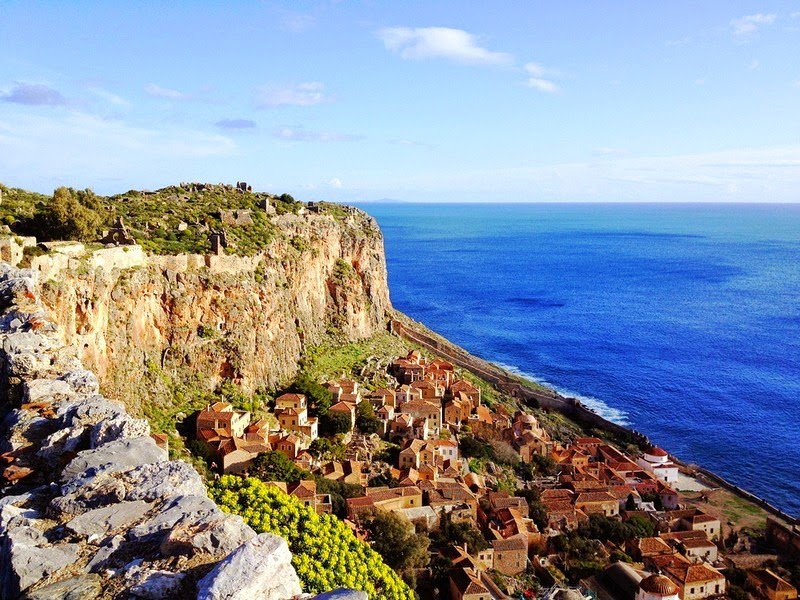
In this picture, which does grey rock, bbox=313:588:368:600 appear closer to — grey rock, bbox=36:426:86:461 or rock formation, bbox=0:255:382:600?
rock formation, bbox=0:255:382:600

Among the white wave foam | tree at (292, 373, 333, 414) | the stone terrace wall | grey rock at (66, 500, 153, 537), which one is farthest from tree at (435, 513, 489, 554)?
the white wave foam

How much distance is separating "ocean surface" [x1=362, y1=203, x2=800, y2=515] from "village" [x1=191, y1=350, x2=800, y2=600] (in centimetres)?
1095

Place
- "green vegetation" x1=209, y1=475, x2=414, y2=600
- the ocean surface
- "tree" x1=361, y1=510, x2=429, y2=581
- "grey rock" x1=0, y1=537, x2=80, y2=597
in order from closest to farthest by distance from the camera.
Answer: "grey rock" x1=0, y1=537, x2=80, y2=597 → "green vegetation" x1=209, y1=475, x2=414, y2=600 → "tree" x1=361, y1=510, x2=429, y2=581 → the ocean surface

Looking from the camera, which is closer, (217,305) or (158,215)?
(217,305)

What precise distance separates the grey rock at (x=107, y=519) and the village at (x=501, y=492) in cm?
2172

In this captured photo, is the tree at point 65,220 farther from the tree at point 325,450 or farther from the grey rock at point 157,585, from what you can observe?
the grey rock at point 157,585

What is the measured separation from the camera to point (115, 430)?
8.28m

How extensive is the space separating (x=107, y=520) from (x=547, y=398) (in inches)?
2140

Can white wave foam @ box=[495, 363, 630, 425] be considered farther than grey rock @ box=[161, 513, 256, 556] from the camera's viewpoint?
Yes

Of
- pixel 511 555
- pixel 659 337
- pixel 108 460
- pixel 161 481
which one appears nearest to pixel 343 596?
pixel 161 481

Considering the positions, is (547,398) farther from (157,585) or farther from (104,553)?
(157,585)

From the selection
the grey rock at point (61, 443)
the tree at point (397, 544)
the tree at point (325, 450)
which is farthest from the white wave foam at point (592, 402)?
the grey rock at point (61, 443)

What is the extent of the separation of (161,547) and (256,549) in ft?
3.50

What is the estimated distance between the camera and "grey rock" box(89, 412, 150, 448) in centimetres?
820
